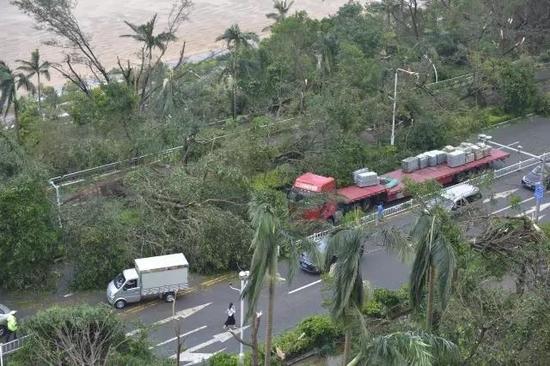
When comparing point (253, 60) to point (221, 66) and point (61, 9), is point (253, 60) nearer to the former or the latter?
point (221, 66)

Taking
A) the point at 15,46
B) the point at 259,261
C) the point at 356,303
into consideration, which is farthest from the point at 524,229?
the point at 15,46

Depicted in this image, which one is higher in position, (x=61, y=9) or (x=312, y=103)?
(x=61, y=9)

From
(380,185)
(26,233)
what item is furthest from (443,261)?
(380,185)

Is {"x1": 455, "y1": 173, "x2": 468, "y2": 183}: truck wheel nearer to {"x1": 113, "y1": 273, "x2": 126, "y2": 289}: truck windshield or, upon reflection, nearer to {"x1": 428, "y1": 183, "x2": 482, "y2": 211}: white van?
{"x1": 428, "y1": 183, "x2": 482, "y2": 211}: white van

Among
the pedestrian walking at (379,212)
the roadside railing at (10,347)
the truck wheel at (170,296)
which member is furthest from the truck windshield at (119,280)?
the pedestrian walking at (379,212)

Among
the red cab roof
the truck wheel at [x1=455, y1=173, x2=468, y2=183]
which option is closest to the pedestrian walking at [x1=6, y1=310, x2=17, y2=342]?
the red cab roof
